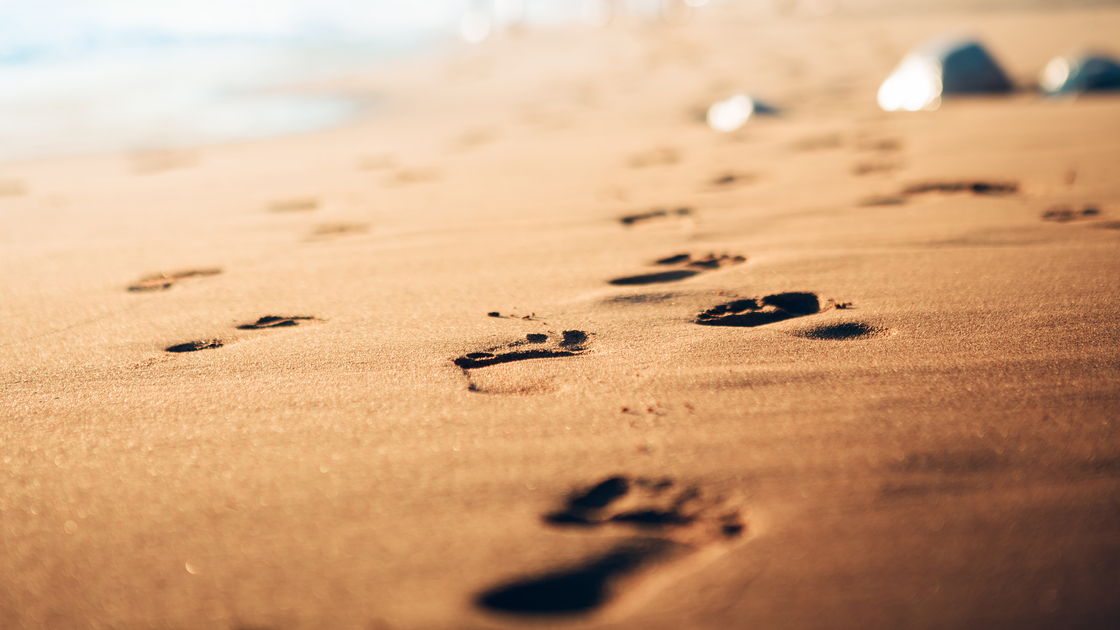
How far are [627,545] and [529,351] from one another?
22.9 inches

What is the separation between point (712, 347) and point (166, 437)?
987 mm

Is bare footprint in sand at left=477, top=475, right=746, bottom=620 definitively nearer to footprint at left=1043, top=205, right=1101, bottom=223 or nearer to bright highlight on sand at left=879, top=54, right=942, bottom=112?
footprint at left=1043, top=205, right=1101, bottom=223

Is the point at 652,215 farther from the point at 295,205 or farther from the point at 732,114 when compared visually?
the point at 732,114

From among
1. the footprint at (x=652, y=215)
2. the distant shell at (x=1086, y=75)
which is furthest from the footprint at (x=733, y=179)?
the distant shell at (x=1086, y=75)

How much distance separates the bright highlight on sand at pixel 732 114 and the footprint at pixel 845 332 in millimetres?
2814

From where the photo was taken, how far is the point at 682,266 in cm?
189

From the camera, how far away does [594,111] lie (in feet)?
16.9

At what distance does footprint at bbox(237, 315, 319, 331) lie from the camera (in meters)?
1.64

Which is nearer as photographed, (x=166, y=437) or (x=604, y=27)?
(x=166, y=437)

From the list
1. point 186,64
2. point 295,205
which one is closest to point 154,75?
point 186,64

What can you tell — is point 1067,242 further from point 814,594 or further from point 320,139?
point 320,139

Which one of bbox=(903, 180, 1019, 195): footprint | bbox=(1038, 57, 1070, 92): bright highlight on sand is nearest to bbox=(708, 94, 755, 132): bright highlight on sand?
bbox=(903, 180, 1019, 195): footprint

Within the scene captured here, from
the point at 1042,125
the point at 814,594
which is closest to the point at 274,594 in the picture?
the point at 814,594

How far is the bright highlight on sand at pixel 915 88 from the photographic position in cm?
442
